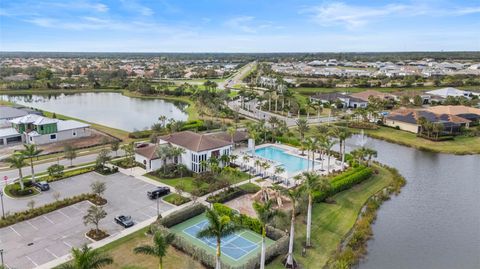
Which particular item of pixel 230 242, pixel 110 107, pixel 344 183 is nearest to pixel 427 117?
pixel 344 183

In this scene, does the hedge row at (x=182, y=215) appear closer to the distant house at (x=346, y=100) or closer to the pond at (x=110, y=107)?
the pond at (x=110, y=107)

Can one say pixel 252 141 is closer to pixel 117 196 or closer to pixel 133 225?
pixel 117 196

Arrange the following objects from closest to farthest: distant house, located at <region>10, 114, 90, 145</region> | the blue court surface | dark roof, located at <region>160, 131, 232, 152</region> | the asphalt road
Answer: the blue court surface
the asphalt road
dark roof, located at <region>160, 131, 232, 152</region>
distant house, located at <region>10, 114, 90, 145</region>

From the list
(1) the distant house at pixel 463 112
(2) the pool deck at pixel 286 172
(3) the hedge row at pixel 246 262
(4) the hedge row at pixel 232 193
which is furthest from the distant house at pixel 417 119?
(3) the hedge row at pixel 246 262

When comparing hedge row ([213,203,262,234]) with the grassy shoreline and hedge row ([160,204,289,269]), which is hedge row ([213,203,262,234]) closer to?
hedge row ([160,204,289,269])

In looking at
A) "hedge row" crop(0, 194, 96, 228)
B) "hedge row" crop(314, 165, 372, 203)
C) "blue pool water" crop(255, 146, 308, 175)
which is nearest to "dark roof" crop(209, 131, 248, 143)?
"blue pool water" crop(255, 146, 308, 175)

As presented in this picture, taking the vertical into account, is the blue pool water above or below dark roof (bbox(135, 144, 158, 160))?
below

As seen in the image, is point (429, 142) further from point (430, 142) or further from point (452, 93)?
point (452, 93)

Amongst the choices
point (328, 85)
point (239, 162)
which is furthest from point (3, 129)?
point (328, 85)
